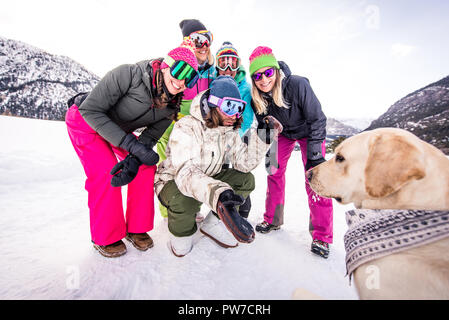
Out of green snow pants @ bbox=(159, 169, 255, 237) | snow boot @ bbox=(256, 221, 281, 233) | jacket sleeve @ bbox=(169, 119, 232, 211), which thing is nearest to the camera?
jacket sleeve @ bbox=(169, 119, 232, 211)

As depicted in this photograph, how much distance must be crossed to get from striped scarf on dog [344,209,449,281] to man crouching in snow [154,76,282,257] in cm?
61

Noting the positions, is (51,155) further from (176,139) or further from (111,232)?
(176,139)

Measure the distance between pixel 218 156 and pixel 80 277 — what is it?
4.66 feet

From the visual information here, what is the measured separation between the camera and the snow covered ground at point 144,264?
1.32m

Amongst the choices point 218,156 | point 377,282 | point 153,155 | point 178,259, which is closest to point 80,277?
point 178,259

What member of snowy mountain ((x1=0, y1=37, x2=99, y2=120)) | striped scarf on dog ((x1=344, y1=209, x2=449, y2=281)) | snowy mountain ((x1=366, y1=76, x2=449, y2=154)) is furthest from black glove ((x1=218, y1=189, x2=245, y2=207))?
snowy mountain ((x1=366, y1=76, x2=449, y2=154))

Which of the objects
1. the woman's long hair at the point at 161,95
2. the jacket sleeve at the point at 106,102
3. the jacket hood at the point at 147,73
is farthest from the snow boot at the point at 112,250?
the jacket hood at the point at 147,73

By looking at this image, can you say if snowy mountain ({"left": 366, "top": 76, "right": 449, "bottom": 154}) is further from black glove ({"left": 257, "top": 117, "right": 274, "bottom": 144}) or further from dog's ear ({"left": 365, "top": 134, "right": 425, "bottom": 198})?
dog's ear ({"left": 365, "top": 134, "right": 425, "bottom": 198})

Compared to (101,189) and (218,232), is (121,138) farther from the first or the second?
(218,232)

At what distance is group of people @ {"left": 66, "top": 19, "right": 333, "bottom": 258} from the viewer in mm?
1623

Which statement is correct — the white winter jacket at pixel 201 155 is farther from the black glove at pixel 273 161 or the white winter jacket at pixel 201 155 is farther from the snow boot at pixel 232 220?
the black glove at pixel 273 161

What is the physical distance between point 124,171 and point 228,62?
1968 millimetres

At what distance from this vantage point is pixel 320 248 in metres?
1.95
